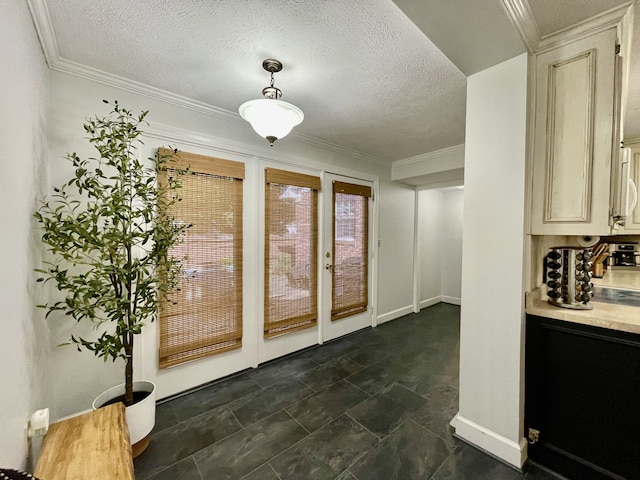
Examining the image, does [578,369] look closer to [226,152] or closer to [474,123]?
[474,123]

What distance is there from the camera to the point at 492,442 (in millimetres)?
1573

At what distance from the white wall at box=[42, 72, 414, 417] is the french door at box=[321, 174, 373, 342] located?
179 millimetres

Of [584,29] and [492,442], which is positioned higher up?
[584,29]

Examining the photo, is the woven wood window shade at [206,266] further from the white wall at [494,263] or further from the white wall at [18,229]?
the white wall at [494,263]

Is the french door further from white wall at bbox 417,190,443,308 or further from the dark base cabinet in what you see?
the dark base cabinet

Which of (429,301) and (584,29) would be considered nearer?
(584,29)

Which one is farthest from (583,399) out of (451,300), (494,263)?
(451,300)

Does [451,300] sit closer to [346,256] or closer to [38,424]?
[346,256]

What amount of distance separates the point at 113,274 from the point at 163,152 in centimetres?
103

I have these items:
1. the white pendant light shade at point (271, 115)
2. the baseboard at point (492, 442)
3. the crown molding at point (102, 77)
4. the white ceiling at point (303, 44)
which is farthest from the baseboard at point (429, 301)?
the white pendant light shade at point (271, 115)

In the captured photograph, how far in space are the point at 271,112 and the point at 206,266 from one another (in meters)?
1.41

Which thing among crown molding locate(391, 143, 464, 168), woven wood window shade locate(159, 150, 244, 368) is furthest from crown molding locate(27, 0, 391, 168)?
crown molding locate(391, 143, 464, 168)

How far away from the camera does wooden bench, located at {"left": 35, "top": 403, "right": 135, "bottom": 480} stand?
0.96 meters

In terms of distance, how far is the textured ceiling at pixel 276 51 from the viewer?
128 centimetres
